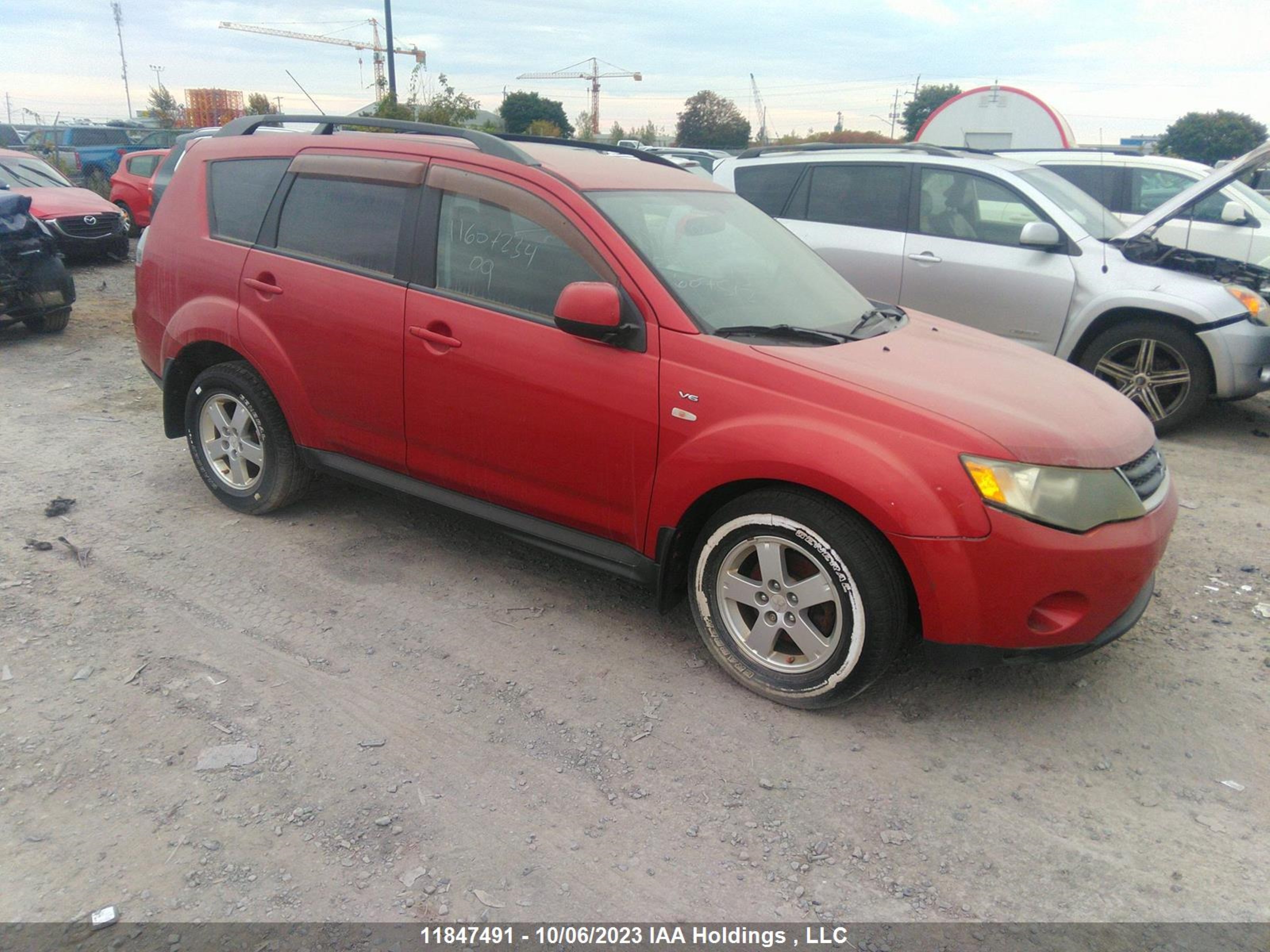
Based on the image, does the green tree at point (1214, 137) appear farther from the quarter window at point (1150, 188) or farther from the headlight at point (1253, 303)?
the headlight at point (1253, 303)

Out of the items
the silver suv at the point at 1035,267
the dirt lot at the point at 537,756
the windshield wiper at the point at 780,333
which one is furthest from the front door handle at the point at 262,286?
the silver suv at the point at 1035,267

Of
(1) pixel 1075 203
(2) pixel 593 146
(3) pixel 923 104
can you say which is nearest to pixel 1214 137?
(3) pixel 923 104

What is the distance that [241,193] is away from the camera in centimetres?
459

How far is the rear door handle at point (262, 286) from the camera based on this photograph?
4.33 metres

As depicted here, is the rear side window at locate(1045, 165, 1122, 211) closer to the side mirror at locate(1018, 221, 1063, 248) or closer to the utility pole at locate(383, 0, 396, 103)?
the side mirror at locate(1018, 221, 1063, 248)

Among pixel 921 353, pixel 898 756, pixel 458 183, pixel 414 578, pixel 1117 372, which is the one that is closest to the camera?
pixel 898 756

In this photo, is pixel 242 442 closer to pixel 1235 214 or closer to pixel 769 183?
pixel 769 183

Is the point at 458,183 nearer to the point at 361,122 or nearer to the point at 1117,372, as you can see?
the point at 361,122

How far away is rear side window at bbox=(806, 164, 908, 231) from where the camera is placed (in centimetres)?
750

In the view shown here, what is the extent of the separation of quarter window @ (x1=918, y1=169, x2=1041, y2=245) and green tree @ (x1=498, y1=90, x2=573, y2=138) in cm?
3438

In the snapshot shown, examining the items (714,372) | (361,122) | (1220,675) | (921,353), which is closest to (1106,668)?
(1220,675)

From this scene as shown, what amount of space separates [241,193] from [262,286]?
0.57 meters

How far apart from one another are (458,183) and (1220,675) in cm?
358

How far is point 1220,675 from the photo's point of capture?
3.64 metres
